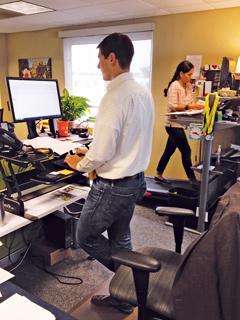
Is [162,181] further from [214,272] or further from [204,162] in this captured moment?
[214,272]

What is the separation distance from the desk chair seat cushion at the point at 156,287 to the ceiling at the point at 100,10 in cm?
298

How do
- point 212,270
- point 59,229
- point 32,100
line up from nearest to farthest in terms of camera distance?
point 212,270 → point 32,100 → point 59,229

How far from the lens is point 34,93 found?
81.6 inches

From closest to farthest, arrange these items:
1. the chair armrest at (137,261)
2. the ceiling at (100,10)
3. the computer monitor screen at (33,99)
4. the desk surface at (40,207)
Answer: the chair armrest at (137,261), the desk surface at (40,207), the computer monitor screen at (33,99), the ceiling at (100,10)

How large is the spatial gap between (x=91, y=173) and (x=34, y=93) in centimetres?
82

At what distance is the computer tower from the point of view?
88.7 inches

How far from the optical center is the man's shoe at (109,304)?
180 centimetres

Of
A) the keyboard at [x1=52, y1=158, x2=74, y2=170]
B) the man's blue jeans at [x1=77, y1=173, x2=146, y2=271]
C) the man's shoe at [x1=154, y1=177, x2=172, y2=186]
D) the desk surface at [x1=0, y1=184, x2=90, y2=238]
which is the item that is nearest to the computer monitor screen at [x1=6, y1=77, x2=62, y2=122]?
the keyboard at [x1=52, y1=158, x2=74, y2=170]

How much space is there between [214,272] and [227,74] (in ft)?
8.03

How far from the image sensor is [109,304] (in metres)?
1.86

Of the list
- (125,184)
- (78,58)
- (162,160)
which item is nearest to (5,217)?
(125,184)

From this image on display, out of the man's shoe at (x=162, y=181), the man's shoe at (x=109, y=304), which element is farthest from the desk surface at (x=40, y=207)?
the man's shoe at (x=162, y=181)

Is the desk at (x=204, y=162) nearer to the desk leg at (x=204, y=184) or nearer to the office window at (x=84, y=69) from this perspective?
the desk leg at (x=204, y=184)

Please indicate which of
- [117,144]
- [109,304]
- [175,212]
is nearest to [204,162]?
A: [175,212]
